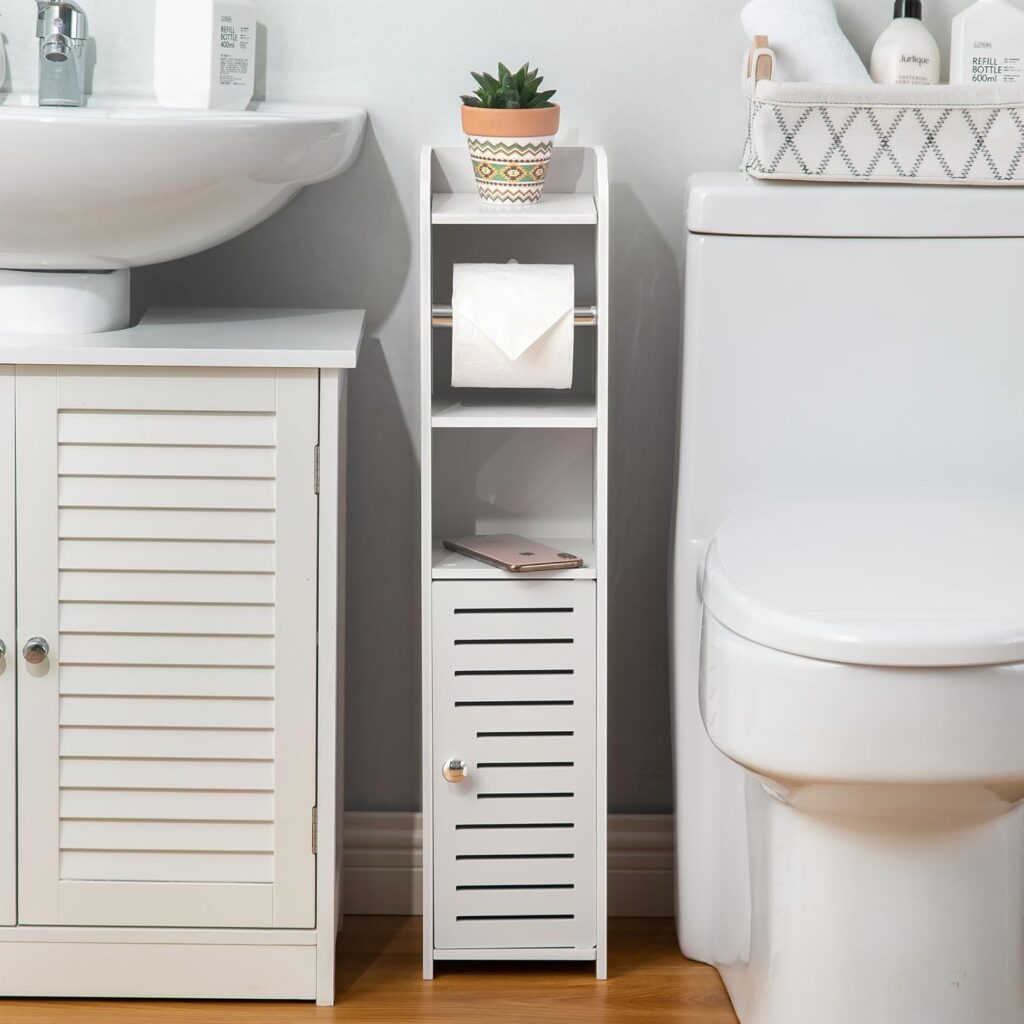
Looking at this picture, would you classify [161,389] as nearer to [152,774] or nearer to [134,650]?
[134,650]

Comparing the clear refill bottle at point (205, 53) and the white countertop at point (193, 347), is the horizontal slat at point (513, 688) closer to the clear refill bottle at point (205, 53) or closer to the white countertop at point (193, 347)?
the white countertop at point (193, 347)

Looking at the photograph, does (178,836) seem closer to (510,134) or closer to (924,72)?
(510,134)

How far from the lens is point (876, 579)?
1157mm

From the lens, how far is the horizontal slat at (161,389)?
4.28ft

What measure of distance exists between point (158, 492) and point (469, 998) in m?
0.64

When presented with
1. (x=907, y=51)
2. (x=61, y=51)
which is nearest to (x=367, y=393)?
(x=61, y=51)

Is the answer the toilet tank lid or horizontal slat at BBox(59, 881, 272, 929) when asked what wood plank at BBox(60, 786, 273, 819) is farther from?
the toilet tank lid

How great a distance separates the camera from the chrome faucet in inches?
56.5

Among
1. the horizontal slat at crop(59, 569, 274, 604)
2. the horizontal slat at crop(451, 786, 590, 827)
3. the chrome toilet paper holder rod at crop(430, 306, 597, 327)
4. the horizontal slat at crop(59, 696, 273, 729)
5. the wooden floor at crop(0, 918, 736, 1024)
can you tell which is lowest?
the wooden floor at crop(0, 918, 736, 1024)

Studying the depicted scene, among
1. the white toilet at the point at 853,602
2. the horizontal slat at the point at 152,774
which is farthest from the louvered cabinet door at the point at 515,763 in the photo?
the horizontal slat at the point at 152,774

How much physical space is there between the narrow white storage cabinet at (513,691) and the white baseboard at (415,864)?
0.18 m

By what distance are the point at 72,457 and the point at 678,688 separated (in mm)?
693

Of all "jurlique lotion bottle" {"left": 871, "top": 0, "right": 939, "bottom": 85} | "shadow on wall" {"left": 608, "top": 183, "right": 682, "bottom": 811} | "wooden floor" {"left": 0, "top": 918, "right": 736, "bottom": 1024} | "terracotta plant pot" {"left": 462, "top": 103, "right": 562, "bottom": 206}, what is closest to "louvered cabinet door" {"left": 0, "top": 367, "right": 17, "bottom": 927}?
"wooden floor" {"left": 0, "top": 918, "right": 736, "bottom": 1024}

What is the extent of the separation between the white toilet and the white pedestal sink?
440 millimetres
